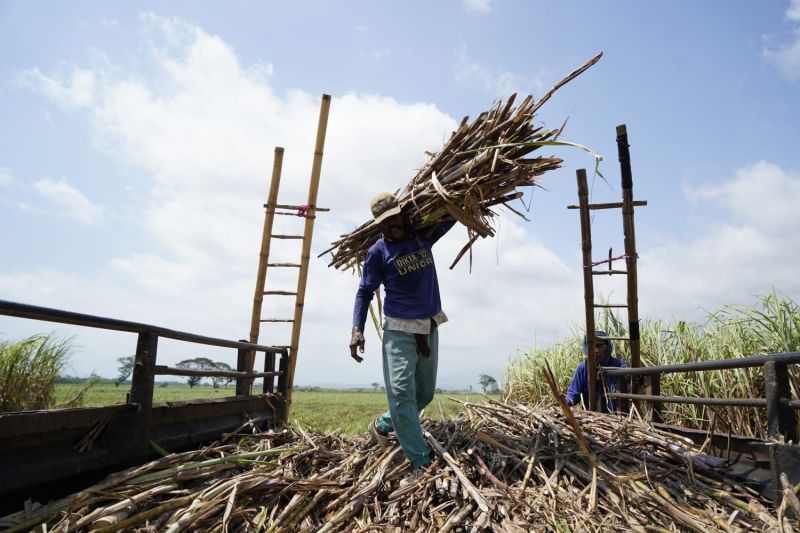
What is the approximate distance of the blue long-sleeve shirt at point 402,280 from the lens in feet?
13.3

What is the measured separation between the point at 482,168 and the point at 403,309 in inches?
47.5

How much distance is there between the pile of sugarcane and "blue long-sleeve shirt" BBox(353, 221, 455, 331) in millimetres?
976

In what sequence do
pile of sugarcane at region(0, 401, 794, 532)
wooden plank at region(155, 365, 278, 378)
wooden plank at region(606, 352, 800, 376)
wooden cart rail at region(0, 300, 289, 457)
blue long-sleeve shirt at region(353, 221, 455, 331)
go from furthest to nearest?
blue long-sleeve shirt at region(353, 221, 455, 331) < wooden plank at region(155, 365, 278, 378) < wooden plank at region(606, 352, 800, 376) < pile of sugarcane at region(0, 401, 794, 532) < wooden cart rail at region(0, 300, 289, 457)

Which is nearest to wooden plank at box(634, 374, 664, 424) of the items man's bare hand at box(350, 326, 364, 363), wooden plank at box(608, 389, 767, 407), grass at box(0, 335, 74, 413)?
wooden plank at box(608, 389, 767, 407)

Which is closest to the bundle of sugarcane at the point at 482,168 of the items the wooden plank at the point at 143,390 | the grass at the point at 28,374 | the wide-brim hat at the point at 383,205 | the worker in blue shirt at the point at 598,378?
the wide-brim hat at the point at 383,205

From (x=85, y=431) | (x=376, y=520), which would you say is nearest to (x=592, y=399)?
(x=376, y=520)

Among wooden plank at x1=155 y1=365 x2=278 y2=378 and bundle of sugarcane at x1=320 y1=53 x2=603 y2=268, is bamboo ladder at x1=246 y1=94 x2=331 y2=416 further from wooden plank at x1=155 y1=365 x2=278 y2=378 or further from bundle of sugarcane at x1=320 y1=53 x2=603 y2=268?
bundle of sugarcane at x1=320 y1=53 x2=603 y2=268

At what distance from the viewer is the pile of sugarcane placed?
104 inches

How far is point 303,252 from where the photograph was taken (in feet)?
20.4

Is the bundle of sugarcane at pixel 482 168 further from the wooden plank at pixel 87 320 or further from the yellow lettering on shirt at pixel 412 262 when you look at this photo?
the wooden plank at pixel 87 320

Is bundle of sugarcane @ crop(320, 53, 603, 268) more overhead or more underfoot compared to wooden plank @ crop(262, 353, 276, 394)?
more overhead

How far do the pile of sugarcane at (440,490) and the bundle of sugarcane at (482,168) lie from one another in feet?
5.46

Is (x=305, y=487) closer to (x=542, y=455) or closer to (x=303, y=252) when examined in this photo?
(x=542, y=455)

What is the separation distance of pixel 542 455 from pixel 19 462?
2986mm
